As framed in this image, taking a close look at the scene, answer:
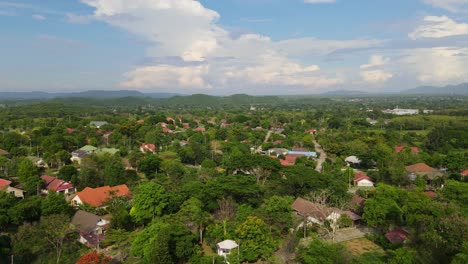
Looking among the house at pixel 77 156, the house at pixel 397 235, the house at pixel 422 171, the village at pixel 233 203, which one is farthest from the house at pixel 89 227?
the house at pixel 422 171

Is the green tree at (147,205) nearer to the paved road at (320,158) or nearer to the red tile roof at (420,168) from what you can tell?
the paved road at (320,158)

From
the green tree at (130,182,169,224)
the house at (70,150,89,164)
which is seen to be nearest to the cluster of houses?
the green tree at (130,182,169,224)

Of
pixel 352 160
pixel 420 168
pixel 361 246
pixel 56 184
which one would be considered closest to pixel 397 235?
pixel 361 246

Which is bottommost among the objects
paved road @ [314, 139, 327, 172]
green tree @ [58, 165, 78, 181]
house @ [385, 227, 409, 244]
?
paved road @ [314, 139, 327, 172]

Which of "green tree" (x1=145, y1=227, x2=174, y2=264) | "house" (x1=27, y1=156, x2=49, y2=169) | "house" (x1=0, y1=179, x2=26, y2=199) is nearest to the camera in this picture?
"green tree" (x1=145, y1=227, x2=174, y2=264)

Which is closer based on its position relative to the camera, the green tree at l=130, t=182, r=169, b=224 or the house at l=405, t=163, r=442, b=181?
the green tree at l=130, t=182, r=169, b=224

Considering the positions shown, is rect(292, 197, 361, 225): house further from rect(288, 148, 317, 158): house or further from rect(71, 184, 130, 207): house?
rect(288, 148, 317, 158): house
